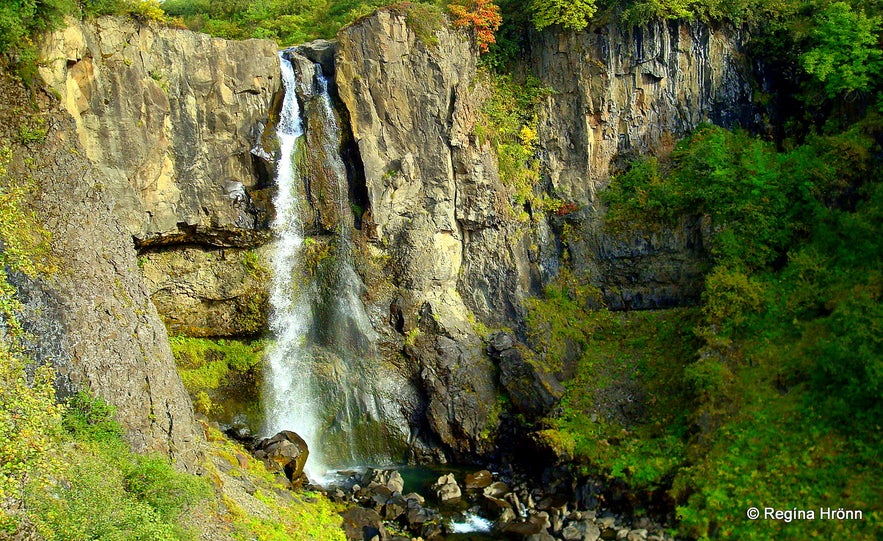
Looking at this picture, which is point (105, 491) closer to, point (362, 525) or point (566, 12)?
point (362, 525)

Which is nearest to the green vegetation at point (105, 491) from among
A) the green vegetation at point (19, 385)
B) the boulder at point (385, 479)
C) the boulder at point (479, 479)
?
the green vegetation at point (19, 385)

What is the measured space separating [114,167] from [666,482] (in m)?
18.0

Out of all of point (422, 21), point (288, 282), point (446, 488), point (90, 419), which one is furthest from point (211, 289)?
point (422, 21)

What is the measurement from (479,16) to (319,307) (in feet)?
41.8

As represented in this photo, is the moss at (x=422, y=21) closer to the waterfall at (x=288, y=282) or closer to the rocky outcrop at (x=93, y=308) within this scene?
the waterfall at (x=288, y=282)

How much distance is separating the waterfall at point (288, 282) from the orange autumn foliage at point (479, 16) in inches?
268

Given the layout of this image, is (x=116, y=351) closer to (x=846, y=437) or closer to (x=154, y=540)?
(x=154, y=540)

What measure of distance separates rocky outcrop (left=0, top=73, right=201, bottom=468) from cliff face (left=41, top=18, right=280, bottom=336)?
2541 millimetres

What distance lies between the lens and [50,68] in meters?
17.1

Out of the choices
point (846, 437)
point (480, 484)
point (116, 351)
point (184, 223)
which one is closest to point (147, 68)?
point (184, 223)

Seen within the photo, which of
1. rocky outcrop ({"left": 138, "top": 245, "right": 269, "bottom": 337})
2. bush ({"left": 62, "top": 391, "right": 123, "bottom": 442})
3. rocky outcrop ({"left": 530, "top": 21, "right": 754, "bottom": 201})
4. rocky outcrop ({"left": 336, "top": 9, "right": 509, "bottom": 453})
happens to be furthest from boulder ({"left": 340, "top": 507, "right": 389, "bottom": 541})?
rocky outcrop ({"left": 530, "top": 21, "right": 754, "bottom": 201})

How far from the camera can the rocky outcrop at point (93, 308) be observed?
13.8 meters

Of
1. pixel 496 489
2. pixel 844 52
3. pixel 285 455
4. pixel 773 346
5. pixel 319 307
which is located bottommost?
pixel 496 489

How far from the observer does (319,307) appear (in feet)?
74.2
